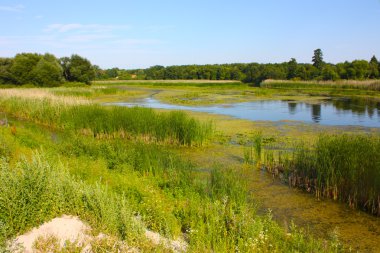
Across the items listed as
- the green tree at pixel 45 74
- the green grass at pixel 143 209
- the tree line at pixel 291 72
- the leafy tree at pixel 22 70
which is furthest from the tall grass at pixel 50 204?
the tree line at pixel 291 72

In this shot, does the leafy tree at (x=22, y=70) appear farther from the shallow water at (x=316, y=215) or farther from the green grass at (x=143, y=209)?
the shallow water at (x=316, y=215)

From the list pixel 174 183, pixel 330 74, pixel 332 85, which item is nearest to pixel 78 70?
pixel 332 85

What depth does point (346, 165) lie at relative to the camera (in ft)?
22.6

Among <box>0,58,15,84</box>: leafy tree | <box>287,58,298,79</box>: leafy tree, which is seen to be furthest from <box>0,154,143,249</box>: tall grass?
<box>287,58,298,79</box>: leafy tree

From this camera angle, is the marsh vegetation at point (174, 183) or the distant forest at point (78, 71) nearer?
the marsh vegetation at point (174, 183)

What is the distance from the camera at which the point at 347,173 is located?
273 inches

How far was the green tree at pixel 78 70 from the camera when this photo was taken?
5659cm

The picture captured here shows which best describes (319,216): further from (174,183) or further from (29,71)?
(29,71)

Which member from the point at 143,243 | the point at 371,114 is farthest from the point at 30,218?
the point at 371,114

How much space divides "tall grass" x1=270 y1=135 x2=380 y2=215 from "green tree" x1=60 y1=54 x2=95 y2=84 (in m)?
53.9

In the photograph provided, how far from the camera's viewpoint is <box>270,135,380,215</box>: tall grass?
259 inches

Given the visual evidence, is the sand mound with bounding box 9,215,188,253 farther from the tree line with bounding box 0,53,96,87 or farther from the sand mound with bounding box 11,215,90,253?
the tree line with bounding box 0,53,96,87

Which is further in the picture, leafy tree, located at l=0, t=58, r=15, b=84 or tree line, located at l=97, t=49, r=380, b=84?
tree line, located at l=97, t=49, r=380, b=84

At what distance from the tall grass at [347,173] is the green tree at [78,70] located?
53858 millimetres
